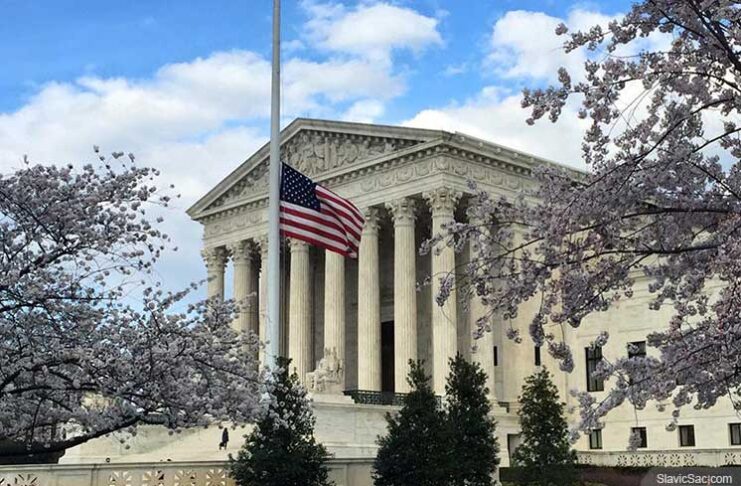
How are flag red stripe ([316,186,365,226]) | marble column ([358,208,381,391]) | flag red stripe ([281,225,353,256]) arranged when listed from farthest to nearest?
1. marble column ([358,208,381,391])
2. flag red stripe ([316,186,365,226])
3. flag red stripe ([281,225,353,256])

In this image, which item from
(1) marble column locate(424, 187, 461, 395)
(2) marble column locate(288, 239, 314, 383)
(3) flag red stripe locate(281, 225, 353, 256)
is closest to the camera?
(3) flag red stripe locate(281, 225, 353, 256)

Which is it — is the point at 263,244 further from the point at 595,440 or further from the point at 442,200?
the point at 595,440

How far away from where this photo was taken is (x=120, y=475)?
24.2 metres

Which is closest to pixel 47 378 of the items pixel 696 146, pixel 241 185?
pixel 696 146

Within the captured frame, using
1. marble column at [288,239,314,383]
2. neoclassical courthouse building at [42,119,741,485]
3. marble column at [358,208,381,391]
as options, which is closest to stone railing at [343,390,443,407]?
neoclassical courthouse building at [42,119,741,485]

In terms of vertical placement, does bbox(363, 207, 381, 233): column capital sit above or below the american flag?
above

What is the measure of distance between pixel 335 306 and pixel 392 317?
18.7ft

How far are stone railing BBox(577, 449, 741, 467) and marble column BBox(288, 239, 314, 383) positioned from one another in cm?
1701

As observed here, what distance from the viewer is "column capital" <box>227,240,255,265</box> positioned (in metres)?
61.2

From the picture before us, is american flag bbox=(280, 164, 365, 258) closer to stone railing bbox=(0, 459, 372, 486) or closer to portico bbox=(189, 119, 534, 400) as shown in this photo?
stone railing bbox=(0, 459, 372, 486)

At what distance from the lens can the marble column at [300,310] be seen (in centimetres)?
5509

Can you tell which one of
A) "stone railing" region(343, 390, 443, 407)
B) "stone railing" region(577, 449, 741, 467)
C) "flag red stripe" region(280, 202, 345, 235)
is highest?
"flag red stripe" region(280, 202, 345, 235)

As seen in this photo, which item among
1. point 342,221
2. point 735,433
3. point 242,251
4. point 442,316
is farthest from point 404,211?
point 342,221

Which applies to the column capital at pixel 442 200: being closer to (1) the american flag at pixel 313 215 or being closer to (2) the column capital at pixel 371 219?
(2) the column capital at pixel 371 219
